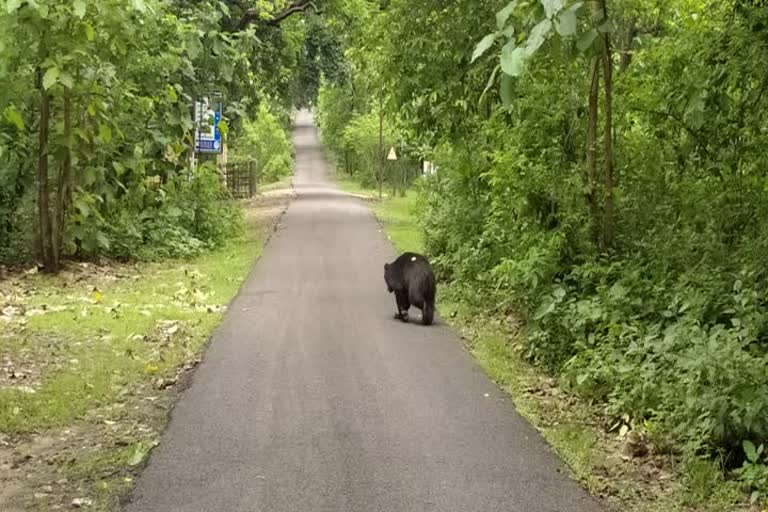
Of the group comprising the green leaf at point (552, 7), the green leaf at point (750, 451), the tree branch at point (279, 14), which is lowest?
the green leaf at point (750, 451)

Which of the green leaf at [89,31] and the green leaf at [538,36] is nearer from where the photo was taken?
the green leaf at [538,36]

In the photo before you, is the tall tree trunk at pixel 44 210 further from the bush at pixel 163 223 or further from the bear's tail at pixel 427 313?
the bear's tail at pixel 427 313

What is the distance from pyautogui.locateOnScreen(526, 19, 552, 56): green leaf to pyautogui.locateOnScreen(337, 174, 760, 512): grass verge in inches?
129

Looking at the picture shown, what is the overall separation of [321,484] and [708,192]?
5.20m

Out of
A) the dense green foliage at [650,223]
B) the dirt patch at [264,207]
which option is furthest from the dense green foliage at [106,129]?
the dirt patch at [264,207]

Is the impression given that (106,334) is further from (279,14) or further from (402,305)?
(279,14)

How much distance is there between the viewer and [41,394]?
7.70 m

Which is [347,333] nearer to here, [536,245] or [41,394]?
[536,245]

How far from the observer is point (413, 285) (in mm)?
11531

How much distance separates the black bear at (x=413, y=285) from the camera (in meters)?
11.5

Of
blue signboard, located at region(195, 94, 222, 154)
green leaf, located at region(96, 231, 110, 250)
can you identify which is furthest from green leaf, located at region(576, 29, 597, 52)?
blue signboard, located at region(195, 94, 222, 154)

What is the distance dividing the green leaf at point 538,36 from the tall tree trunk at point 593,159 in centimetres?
598

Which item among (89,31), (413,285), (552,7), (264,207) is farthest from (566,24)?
(264,207)

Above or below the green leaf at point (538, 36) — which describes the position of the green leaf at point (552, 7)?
above
